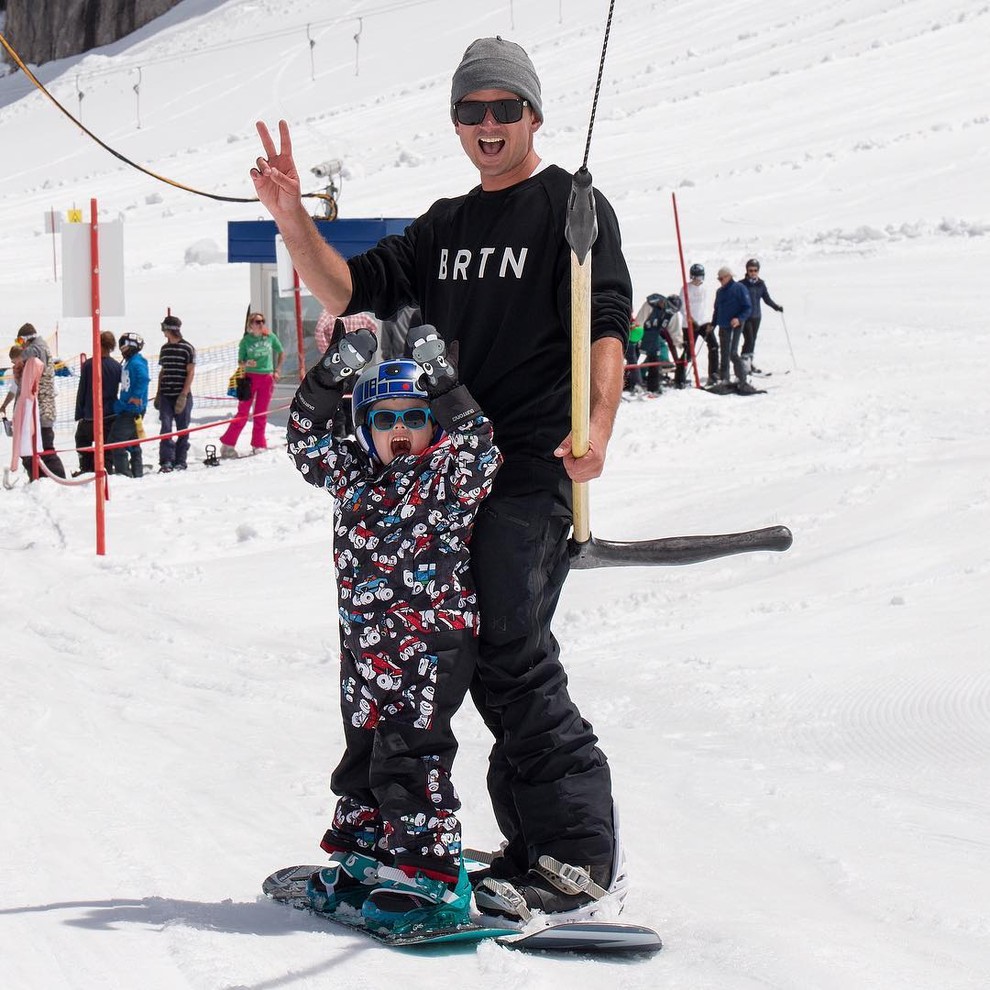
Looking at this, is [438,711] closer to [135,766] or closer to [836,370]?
[135,766]

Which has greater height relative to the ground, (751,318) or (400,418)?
(751,318)

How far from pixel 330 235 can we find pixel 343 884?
13972 millimetres

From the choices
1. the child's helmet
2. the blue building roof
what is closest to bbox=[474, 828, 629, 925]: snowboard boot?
the child's helmet

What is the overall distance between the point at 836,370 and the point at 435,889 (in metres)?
14.0

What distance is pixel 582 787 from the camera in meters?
3.11

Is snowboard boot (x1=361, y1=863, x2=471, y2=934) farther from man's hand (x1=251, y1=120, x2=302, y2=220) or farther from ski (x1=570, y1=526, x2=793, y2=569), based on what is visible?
man's hand (x1=251, y1=120, x2=302, y2=220)

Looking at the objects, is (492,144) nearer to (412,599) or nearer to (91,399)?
(412,599)

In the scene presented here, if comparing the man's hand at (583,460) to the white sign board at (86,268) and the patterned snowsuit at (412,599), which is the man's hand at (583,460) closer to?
the patterned snowsuit at (412,599)

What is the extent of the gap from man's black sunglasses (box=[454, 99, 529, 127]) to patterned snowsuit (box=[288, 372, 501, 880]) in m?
0.63

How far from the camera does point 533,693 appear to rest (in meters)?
3.06

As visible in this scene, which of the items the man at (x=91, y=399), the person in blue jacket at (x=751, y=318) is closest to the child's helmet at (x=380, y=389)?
the man at (x=91, y=399)

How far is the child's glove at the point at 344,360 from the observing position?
118 inches

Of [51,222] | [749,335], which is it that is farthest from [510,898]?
[51,222]

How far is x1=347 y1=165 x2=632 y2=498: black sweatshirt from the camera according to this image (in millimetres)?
3037
